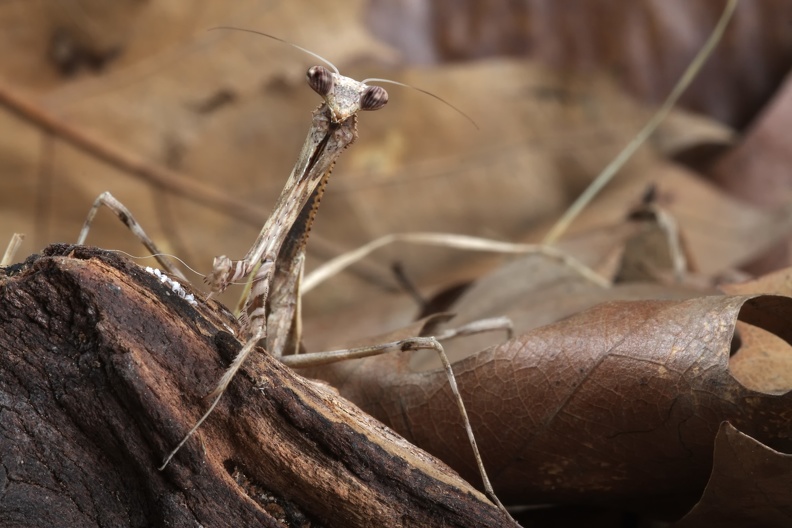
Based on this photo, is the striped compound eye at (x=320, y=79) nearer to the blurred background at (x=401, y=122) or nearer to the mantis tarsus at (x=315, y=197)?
the mantis tarsus at (x=315, y=197)

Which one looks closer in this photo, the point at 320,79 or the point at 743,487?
the point at 743,487

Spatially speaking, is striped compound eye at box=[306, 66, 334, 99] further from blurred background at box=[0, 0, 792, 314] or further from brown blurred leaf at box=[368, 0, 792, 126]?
brown blurred leaf at box=[368, 0, 792, 126]

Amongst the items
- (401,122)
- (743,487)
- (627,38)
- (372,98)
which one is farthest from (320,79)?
(627,38)

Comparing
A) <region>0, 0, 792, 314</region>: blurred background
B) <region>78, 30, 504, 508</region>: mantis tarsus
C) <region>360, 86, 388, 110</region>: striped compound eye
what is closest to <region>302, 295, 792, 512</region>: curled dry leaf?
<region>78, 30, 504, 508</region>: mantis tarsus

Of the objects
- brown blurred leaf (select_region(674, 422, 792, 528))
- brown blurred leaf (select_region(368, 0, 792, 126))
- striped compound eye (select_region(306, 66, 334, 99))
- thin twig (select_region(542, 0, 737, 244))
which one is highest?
brown blurred leaf (select_region(368, 0, 792, 126))

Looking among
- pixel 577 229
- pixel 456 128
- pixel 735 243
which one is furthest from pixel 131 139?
pixel 735 243

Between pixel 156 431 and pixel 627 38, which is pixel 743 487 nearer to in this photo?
pixel 156 431
